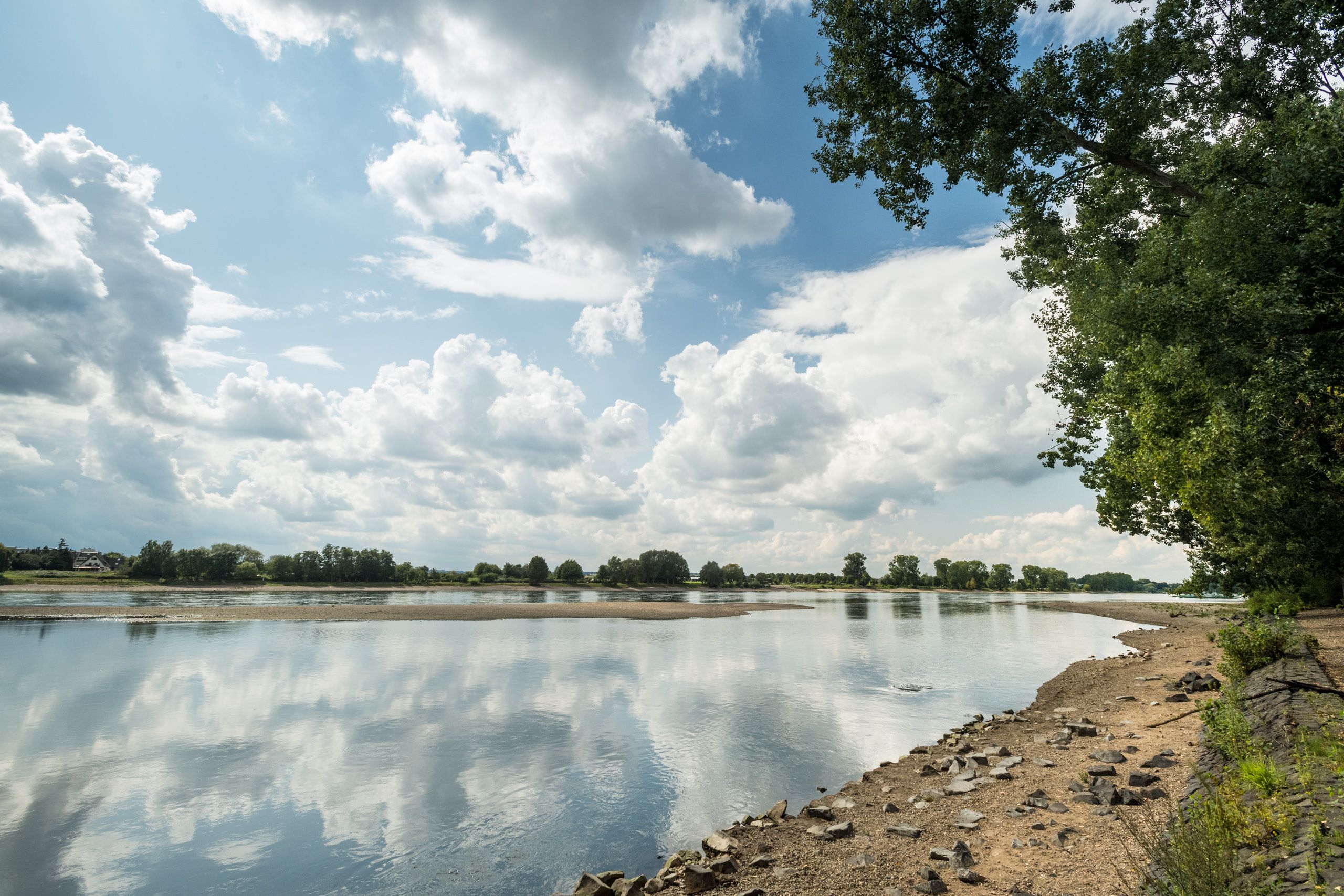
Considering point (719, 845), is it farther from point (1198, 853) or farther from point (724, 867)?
point (1198, 853)

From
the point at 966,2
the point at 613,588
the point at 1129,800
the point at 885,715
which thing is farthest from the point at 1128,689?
the point at 613,588

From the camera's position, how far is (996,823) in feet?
37.7

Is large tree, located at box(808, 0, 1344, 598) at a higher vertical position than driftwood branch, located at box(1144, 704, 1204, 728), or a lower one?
higher

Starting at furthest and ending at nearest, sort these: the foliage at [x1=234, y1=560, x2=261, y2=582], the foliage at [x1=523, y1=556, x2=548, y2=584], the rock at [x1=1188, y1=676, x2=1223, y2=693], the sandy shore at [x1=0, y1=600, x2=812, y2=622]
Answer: the foliage at [x1=523, y1=556, x2=548, y2=584] < the foliage at [x1=234, y1=560, x2=261, y2=582] < the sandy shore at [x1=0, y1=600, x2=812, y2=622] < the rock at [x1=1188, y1=676, x2=1223, y2=693]

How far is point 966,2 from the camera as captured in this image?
17.1m

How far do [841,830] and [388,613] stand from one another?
258 ft

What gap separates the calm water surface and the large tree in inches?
524

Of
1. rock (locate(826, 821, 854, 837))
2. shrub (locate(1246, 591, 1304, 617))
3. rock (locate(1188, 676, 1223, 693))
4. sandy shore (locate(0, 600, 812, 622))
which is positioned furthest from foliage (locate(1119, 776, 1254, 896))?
sandy shore (locate(0, 600, 812, 622))

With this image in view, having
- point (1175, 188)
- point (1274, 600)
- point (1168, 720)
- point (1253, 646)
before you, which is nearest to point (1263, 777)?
point (1168, 720)

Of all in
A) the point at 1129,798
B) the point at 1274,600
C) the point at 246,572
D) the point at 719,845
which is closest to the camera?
the point at 719,845

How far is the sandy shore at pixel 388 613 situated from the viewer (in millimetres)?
64375

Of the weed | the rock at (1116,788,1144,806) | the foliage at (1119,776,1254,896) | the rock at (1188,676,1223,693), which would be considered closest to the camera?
the foliage at (1119,776,1254,896)

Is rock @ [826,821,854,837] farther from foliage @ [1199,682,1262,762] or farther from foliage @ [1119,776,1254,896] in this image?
foliage @ [1199,682,1262,762]

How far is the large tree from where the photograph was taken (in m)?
14.5
